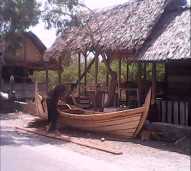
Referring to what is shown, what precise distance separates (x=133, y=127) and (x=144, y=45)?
2790 millimetres

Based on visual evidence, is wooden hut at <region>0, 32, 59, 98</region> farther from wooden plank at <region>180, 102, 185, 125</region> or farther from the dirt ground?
wooden plank at <region>180, 102, 185, 125</region>

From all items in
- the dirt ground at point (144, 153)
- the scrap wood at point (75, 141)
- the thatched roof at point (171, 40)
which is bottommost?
the dirt ground at point (144, 153)

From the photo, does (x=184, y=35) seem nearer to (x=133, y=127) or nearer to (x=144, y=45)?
(x=144, y=45)

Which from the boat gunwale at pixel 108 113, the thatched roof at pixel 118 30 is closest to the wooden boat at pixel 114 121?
the boat gunwale at pixel 108 113

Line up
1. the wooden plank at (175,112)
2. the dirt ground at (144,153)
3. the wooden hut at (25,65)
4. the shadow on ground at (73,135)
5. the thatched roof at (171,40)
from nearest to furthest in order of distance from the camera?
the dirt ground at (144,153) → the shadow on ground at (73,135) → the thatched roof at (171,40) → the wooden plank at (175,112) → the wooden hut at (25,65)

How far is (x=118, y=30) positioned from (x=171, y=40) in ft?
10.2

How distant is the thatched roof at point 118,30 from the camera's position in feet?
50.9

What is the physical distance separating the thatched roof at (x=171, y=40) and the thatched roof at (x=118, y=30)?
0.30 m

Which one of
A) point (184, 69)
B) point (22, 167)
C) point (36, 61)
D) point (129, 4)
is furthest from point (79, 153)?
point (36, 61)

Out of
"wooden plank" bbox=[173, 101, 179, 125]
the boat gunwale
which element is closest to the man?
the boat gunwale

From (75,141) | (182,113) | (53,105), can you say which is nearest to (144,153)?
(75,141)

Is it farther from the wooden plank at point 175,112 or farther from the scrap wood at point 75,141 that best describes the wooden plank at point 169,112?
the scrap wood at point 75,141

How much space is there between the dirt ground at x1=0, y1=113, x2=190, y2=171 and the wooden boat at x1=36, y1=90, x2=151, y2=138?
27cm

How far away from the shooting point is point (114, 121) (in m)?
14.3
